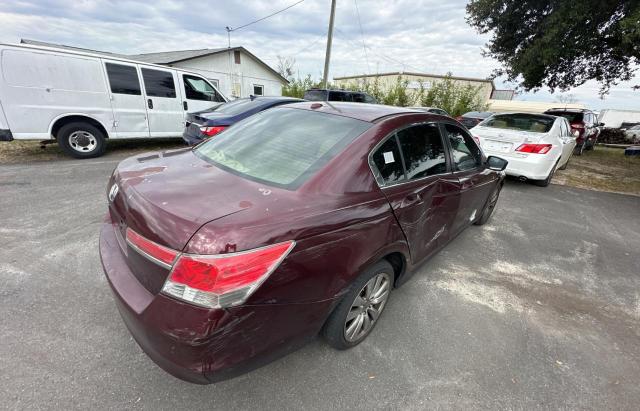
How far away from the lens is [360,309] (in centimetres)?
205

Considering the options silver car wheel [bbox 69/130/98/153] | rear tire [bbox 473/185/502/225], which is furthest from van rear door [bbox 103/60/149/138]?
rear tire [bbox 473/185/502/225]

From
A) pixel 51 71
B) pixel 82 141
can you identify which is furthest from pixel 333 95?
pixel 51 71

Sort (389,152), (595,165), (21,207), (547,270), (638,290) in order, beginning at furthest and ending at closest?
(595,165) → (21,207) → (547,270) → (638,290) → (389,152)

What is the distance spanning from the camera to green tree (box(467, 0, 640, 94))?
845 cm

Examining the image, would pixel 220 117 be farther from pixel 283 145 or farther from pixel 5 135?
pixel 283 145

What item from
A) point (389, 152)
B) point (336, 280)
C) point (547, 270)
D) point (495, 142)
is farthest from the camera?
point (495, 142)

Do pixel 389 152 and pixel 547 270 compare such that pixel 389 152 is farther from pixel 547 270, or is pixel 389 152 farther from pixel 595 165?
pixel 595 165

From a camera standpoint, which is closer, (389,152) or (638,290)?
(389,152)

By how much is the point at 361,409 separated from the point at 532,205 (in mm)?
5454

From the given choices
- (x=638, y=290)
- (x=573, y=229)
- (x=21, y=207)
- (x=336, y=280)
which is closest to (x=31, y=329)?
(x=336, y=280)

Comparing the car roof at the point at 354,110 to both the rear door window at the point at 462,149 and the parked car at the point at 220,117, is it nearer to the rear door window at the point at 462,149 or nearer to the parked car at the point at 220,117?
the rear door window at the point at 462,149

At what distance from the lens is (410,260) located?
231 cm

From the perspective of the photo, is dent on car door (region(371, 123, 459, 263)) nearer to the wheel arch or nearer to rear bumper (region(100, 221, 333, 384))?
rear bumper (region(100, 221, 333, 384))

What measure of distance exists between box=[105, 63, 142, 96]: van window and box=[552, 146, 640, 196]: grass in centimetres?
1036
